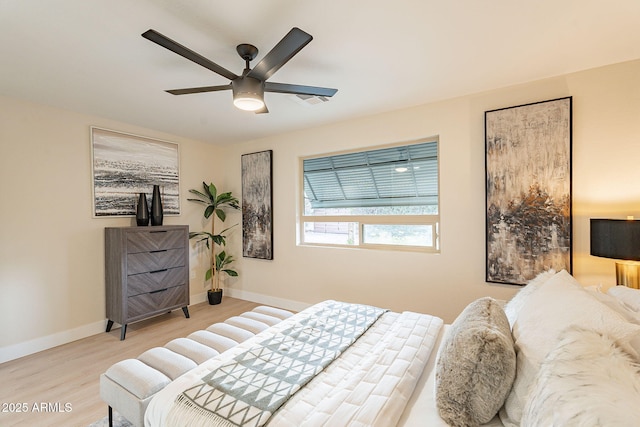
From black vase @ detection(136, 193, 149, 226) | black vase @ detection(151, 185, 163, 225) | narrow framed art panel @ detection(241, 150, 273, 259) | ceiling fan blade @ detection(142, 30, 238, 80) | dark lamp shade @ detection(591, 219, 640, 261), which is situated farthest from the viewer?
narrow framed art panel @ detection(241, 150, 273, 259)

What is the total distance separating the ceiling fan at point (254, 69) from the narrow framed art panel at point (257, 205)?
214 cm

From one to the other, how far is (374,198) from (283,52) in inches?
88.6

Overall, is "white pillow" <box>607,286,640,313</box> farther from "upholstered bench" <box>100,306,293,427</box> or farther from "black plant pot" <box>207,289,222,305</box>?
"black plant pot" <box>207,289,222,305</box>

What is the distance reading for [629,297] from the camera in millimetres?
1375

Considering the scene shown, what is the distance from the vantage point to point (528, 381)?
0.94 m

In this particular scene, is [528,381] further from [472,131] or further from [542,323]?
[472,131]

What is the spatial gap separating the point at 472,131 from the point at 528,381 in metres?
2.41

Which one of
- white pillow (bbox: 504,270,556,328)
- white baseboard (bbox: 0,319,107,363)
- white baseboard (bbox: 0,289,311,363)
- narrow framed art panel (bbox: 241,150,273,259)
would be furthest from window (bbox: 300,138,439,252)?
white baseboard (bbox: 0,319,107,363)

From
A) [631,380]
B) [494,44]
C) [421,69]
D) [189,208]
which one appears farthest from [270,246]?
[631,380]

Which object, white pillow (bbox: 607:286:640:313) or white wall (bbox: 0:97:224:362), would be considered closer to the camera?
white pillow (bbox: 607:286:640:313)

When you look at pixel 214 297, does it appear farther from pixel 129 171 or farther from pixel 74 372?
pixel 129 171

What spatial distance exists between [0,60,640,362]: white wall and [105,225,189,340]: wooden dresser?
0.92 feet

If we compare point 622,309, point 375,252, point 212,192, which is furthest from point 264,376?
point 212,192

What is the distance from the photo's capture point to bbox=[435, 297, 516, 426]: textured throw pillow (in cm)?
96
